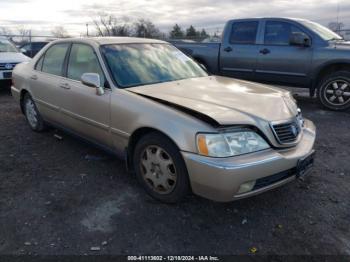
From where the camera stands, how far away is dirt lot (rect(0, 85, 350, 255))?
2699 mm

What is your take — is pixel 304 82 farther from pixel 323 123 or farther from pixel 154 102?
pixel 154 102

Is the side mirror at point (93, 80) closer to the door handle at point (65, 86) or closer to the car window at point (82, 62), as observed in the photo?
the car window at point (82, 62)

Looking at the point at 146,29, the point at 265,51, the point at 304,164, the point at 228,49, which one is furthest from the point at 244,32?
the point at 146,29

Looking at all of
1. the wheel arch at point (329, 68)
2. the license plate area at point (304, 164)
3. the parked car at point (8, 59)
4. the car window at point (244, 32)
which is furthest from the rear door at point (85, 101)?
the parked car at point (8, 59)

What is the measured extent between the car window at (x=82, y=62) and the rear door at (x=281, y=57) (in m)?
4.50

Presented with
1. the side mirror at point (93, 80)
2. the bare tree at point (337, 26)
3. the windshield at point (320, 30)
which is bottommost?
the side mirror at point (93, 80)

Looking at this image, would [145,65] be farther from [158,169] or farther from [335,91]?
[335,91]

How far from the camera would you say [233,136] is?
9.19ft

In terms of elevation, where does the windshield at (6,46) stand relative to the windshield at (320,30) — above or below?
below

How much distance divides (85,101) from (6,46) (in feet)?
24.4

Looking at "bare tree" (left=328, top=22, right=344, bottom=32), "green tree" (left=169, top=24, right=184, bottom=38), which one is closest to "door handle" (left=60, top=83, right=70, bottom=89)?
"bare tree" (left=328, top=22, right=344, bottom=32)

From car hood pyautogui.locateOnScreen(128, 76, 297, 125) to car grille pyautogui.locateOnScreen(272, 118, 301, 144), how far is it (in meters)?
0.07

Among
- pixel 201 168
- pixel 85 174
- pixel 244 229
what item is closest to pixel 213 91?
pixel 201 168

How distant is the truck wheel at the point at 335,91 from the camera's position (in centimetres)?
665
